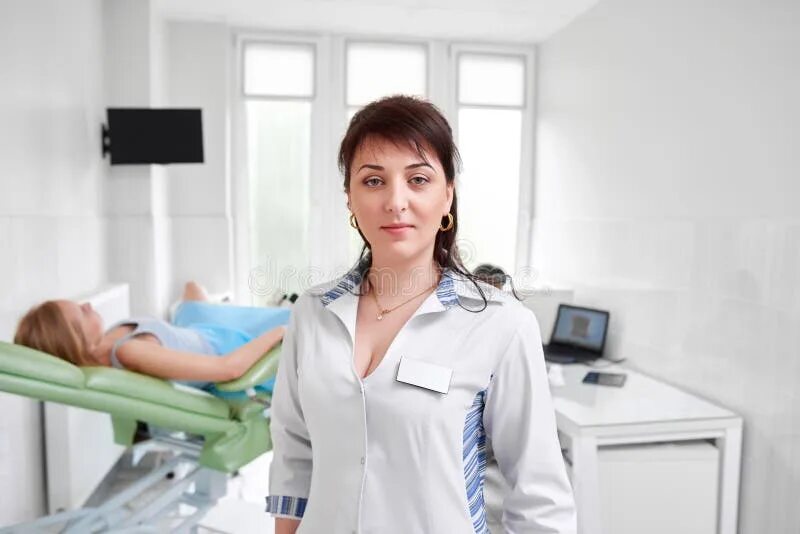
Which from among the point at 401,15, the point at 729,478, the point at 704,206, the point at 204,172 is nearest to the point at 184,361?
the point at 729,478

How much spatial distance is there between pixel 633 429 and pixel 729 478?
18.4 inches

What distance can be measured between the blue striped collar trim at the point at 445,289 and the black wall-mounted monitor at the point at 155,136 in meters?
2.85

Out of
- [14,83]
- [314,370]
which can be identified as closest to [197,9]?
[14,83]

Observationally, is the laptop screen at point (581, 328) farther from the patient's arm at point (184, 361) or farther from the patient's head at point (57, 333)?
the patient's head at point (57, 333)

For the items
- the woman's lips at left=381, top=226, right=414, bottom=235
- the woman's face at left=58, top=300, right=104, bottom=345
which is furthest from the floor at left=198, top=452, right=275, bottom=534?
the woman's lips at left=381, top=226, right=414, bottom=235

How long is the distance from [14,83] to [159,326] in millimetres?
1169

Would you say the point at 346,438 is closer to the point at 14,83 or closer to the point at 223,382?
the point at 223,382

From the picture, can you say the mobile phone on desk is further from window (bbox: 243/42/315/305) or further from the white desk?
window (bbox: 243/42/315/305)

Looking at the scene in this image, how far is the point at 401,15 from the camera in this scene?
4.15 metres

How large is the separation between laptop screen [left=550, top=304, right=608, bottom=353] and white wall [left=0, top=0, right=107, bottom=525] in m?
2.70

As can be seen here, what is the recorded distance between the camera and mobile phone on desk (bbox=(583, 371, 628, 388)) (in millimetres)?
2645

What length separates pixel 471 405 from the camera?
3.08ft

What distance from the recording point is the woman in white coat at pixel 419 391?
907 mm

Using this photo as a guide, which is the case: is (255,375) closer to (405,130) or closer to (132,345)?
(132,345)
